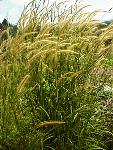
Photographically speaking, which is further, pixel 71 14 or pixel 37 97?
pixel 71 14

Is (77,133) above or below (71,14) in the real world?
below

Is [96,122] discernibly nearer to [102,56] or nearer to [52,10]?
[102,56]

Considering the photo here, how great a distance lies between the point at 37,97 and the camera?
5.17 meters

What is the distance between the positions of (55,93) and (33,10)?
1202mm

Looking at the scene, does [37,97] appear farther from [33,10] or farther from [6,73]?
[33,10]

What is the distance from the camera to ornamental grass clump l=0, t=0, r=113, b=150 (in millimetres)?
4824

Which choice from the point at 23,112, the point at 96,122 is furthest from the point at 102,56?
the point at 23,112

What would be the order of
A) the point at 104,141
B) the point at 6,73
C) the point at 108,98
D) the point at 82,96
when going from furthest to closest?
the point at 108,98, the point at 104,141, the point at 82,96, the point at 6,73

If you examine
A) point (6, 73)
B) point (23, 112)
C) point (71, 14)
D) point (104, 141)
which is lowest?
point (104, 141)

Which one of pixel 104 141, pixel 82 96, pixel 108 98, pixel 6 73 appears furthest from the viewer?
pixel 108 98

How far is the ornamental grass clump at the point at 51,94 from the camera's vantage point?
15.8 ft

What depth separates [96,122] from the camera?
547 centimetres

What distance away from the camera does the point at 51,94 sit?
197 inches

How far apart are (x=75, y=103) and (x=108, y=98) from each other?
4.05ft
